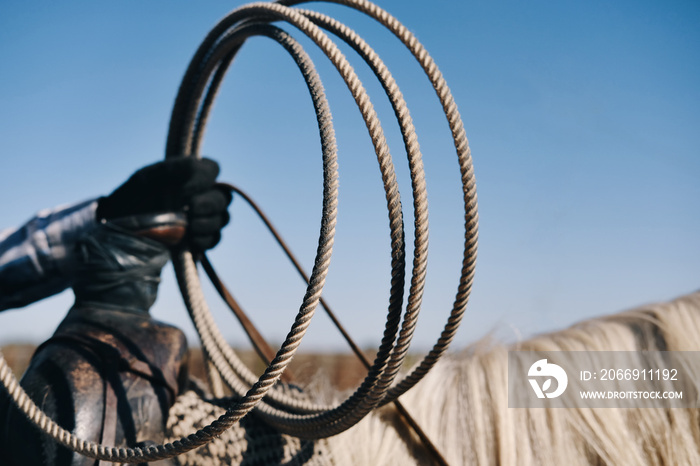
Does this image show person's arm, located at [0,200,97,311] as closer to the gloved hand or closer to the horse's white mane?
the gloved hand

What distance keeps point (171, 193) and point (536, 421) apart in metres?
1.06

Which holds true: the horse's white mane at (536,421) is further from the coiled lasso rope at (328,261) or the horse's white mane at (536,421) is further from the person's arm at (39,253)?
the person's arm at (39,253)

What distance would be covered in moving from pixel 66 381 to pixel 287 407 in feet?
1.58

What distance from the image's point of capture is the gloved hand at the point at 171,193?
4.30 ft

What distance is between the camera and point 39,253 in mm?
1357

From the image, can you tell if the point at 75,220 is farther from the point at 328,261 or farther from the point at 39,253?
the point at 328,261

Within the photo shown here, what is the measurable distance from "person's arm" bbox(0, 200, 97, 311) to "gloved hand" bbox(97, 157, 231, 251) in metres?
0.08

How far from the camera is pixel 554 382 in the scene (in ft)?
3.90

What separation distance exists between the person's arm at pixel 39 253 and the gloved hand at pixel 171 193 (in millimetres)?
78

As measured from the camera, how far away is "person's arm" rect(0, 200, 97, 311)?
4.41ft

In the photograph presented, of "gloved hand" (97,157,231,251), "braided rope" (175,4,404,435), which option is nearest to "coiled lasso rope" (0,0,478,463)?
"braided rope" (175,4,404,435)

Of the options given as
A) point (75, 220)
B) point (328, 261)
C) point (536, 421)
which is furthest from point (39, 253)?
point (536, 421)

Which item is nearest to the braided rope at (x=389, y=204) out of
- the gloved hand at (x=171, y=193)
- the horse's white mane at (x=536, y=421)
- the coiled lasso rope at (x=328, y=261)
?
the coiled lasso rope at (x=328, y=261)

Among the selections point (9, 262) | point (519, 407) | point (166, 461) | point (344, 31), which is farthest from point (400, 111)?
point (9, 262)
